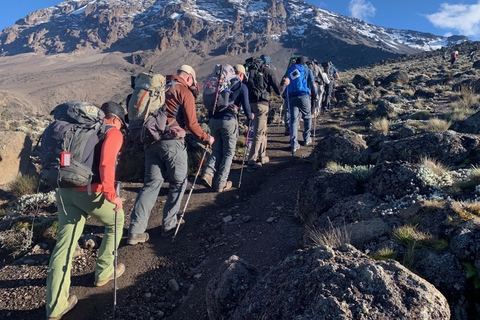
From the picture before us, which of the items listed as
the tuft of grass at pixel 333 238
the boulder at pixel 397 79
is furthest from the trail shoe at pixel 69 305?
the boulder at pixel 397 79

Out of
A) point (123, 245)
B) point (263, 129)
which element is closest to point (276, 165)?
point (263, 129)

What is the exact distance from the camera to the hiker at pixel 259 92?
705 centimetres

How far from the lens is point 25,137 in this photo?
878 centimetres

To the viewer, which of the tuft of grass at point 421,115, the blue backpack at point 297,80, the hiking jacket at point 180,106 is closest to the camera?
the hiking jacket at point 180,106

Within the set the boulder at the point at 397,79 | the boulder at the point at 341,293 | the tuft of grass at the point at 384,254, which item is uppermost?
the boulder at the point at 397,79

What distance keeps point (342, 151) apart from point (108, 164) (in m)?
4.95

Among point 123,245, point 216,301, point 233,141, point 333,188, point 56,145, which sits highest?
point 56,145

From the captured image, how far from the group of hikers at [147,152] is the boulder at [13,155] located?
230 inches

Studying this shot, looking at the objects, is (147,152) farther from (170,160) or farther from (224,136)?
(224,136)

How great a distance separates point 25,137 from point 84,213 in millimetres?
7219

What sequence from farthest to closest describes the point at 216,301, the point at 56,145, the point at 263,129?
the point at 263,129, the point at 56,145, the point at 216,301

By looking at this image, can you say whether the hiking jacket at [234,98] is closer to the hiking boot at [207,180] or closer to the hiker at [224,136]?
the hiker at [224,136]

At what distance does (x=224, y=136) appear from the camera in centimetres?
602

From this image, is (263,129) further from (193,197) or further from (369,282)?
(369,282)
